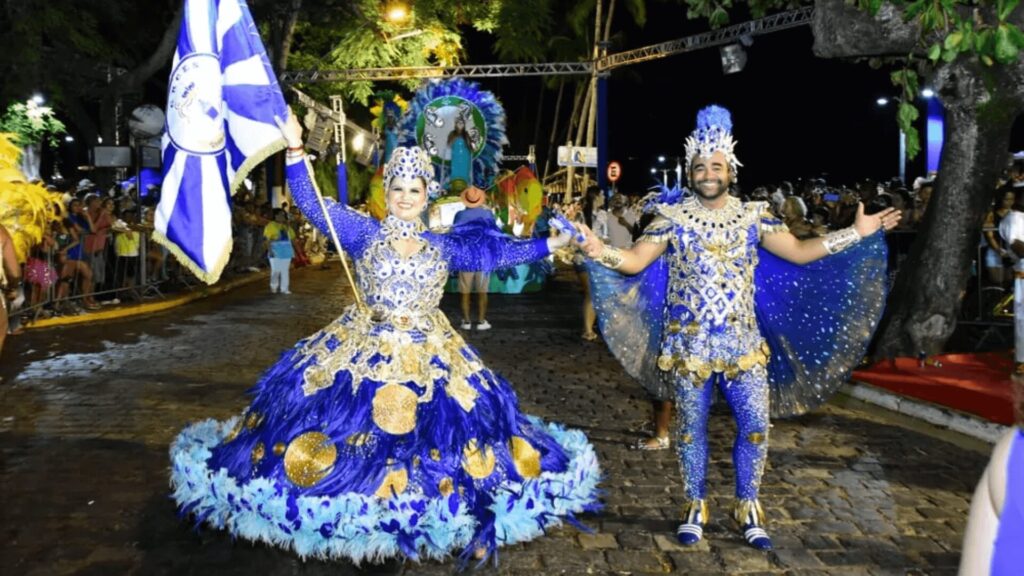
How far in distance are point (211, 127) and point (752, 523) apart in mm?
3457

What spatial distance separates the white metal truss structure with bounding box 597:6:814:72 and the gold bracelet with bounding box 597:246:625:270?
35.0ft

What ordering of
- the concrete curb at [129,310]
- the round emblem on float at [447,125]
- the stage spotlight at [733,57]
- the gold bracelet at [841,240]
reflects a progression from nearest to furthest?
1. the gold bracelet at [841,240]
2. the concrete curb at [129,310]
3. the round emblem on float at [447,125]
4. the stage spotlight at [733,57]

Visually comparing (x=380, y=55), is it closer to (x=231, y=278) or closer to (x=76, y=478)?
(x=231, y=278)

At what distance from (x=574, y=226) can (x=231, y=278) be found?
1729 centimetres

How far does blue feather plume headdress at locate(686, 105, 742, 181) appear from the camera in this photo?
15.1 ft

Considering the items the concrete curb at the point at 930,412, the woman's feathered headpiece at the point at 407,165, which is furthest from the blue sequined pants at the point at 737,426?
the concrete curb at the point at 930,412

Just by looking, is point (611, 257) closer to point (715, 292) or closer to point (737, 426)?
point (715, 292)

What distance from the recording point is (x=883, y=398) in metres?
7.88

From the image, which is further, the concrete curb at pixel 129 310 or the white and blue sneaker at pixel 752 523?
the concrete curb at pixel 129 310

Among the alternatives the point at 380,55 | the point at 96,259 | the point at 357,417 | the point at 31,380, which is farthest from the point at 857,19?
the point at 380,55

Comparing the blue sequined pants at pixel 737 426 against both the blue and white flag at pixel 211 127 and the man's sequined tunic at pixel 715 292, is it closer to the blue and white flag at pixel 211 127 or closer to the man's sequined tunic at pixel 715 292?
the man's sequined tunic at pixel 715 292

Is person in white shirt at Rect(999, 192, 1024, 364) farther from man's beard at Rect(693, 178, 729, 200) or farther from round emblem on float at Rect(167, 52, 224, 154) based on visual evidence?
round emblem on float at Rect(167, 52, 224, 154)

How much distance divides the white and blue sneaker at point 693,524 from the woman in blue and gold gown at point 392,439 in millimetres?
536

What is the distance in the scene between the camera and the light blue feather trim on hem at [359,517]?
4.11m
